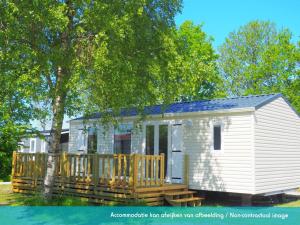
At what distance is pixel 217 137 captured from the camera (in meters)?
13.7

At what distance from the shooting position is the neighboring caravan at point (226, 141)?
12.7m

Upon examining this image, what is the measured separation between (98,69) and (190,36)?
2753cm

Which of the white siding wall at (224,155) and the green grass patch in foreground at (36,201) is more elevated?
the white siding wall at (224,155)

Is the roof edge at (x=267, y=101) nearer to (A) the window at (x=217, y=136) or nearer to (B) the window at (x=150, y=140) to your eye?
(A) the window at (x=217, y=136)

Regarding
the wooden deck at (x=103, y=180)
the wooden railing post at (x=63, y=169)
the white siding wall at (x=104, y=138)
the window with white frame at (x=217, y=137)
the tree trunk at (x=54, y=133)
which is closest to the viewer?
the tree trunk at (x=54, y=133)

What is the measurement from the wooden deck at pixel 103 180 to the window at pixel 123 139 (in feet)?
6.32

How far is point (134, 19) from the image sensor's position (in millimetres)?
11242

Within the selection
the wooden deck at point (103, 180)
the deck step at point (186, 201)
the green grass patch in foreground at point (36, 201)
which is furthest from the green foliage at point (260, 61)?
the green grass patch in foreground at point (36, 201)

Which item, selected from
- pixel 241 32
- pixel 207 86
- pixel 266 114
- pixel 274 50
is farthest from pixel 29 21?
pixel 241 32

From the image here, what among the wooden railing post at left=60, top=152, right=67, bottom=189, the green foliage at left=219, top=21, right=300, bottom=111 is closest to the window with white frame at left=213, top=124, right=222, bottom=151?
the wooden railing post at left=60, top=152, right=67, bottom=189

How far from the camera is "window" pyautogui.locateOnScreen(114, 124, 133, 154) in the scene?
16094 mm

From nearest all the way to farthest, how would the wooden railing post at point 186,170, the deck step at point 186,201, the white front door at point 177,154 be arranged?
1. the deck step at point 186,201
2. the wooden railing post at point 186,170
3. the white front door at point 177,154

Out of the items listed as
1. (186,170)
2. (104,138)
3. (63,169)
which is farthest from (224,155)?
(63,169)

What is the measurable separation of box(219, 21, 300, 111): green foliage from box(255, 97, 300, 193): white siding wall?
18150mm
